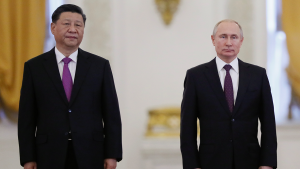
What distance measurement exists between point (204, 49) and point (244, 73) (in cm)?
257

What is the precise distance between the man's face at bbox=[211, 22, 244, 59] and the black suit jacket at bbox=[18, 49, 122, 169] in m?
0.80

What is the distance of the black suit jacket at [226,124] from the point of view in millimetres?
2562

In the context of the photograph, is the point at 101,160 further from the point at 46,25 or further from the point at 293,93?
the point at 293,93

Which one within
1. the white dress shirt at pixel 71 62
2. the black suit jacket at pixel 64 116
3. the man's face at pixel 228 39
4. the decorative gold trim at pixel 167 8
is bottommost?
the black suit jacket at pixel 64 116

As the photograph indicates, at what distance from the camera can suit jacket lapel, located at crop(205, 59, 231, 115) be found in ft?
8.59

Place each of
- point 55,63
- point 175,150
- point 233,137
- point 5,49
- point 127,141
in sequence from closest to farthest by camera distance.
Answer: point 233,137 < point 55,63 < point 175,150 < point 5,49 < point 127,141

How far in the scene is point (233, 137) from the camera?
8.41ft

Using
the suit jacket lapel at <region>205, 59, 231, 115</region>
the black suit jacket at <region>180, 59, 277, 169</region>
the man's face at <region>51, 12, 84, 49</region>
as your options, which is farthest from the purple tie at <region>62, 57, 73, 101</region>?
the suit jacket lapel at <region>205, 59, 231, 115</region>

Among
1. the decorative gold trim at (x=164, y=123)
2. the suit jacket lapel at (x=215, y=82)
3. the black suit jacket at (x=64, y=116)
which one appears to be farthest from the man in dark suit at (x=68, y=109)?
the decorative gold trim at (x=164, y=123)

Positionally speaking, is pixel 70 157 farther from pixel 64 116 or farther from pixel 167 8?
pixel 167 8

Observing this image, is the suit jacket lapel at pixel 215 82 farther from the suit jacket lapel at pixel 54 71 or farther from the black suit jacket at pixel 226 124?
the suit jacket lapel at pixel 54 71

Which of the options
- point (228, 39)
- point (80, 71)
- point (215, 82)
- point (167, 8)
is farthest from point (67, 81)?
point (167, 8)

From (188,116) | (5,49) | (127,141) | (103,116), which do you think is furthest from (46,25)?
(188,116)

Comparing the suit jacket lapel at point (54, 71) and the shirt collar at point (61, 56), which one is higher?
the shirt collar at point (61, 56)
